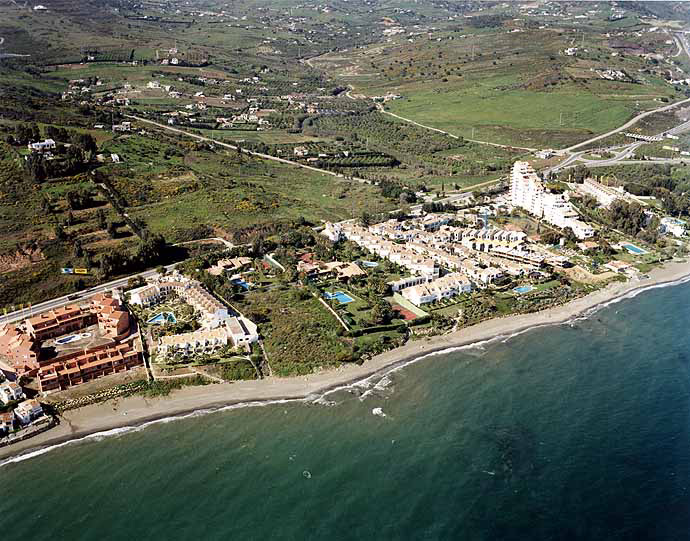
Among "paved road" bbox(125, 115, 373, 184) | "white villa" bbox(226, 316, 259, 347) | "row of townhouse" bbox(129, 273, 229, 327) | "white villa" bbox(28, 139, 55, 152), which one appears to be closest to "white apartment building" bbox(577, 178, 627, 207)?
"paved road" bbox(125, 115, 373, 184)

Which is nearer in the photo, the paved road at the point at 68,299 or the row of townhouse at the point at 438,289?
the paved road at the point at 68,299

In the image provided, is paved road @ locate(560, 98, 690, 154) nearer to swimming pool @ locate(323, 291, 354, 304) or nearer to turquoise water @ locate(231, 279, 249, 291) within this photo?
swimming pool @ locate(323, 291, 354, 304)

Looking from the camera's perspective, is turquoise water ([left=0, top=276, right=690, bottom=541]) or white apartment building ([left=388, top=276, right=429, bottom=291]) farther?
white apartment building ([left=388, top=276, right=429, bottom=291])

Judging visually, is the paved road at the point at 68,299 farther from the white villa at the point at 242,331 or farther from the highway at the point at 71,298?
the white villa at the point at 242,331

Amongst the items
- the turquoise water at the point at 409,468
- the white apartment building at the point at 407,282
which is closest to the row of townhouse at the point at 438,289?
the white apartment building at the point at 407,282

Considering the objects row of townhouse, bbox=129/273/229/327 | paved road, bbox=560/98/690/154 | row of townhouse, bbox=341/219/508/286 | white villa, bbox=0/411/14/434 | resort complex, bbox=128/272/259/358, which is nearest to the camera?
white villa, bbox=0/411/14/434

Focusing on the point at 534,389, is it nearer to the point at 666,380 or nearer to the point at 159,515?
the point at 666,380

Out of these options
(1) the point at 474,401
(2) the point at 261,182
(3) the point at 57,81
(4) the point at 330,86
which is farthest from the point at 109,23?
(1) the point at 474,401

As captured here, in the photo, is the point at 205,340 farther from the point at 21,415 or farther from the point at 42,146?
the point at 42,146
